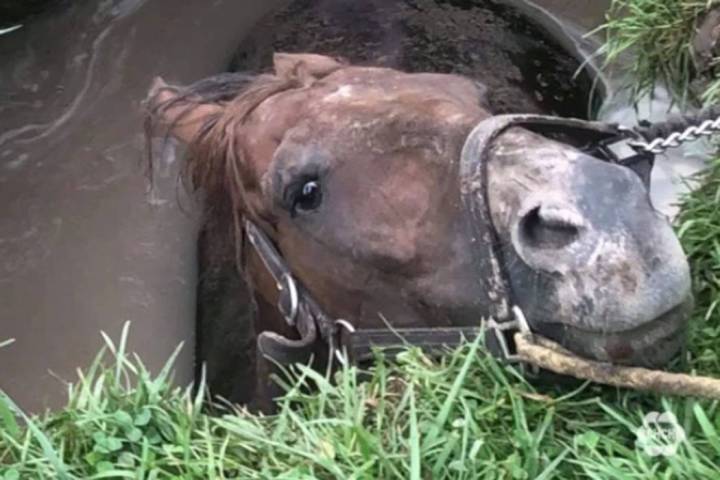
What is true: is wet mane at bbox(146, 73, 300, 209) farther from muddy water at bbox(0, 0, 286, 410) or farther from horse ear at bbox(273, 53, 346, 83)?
muddy water at bbox(0, 0, 286, 410)

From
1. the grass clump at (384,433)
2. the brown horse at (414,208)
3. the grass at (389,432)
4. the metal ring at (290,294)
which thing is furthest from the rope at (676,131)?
the metal ring at (290,294)

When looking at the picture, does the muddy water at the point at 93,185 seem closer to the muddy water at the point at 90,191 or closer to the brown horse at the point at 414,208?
the muddy water at the point at 90,191

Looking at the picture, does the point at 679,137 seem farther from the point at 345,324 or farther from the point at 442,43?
the point at 442,43

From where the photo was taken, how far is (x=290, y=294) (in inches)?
119

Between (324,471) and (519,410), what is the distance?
36cm

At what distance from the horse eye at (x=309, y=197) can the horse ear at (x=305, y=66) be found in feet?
1.59

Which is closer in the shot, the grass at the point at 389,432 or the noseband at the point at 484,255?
the grass at the point at 389,432

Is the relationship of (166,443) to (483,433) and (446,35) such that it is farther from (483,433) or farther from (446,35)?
(446,35)

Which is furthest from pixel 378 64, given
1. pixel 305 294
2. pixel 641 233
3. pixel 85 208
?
pixel 641 233

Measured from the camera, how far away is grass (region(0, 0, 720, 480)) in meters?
2.02

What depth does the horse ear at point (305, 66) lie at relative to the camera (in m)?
3.19

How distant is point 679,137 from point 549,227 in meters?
0.49

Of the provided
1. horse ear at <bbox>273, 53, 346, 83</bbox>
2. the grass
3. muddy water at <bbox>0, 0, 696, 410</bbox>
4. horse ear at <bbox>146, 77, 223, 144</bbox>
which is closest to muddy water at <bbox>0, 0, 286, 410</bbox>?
muddy water at <bbox>0, 0, 696, 410</bbox>

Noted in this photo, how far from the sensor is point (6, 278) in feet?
16.0
